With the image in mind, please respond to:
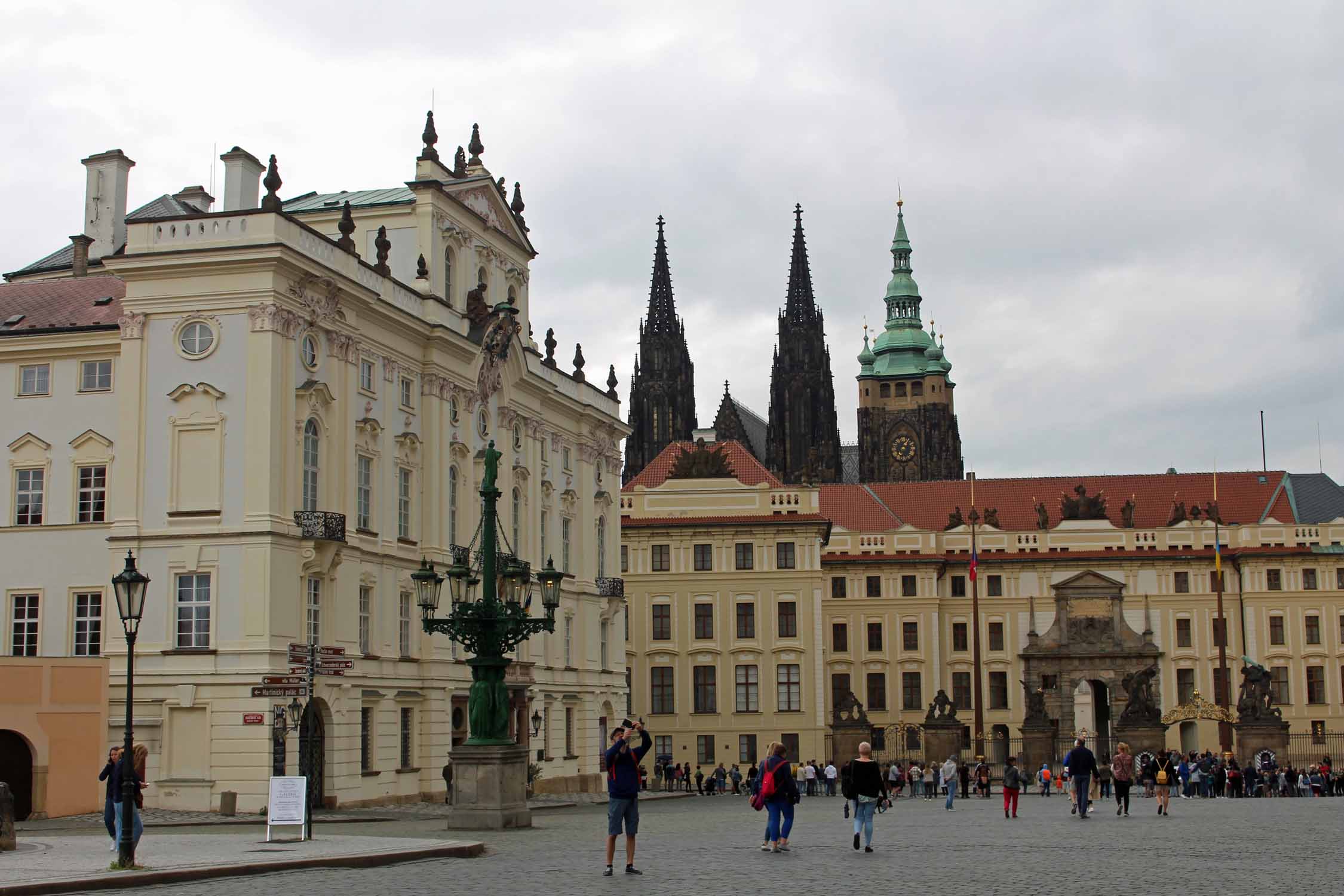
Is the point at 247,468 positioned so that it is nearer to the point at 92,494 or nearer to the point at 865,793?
the point at 92,494

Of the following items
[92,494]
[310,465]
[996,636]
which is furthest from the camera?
[996,636]

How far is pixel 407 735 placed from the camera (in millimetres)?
45344

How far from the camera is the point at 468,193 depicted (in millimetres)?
52000

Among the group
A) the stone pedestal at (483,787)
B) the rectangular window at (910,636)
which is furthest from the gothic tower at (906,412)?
the stone pedestal at (483,787)

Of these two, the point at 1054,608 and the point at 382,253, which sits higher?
the point at 382,253

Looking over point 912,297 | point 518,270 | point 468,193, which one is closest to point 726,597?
point 518,270

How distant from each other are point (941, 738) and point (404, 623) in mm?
25146

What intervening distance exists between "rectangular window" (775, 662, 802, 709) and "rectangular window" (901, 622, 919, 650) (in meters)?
7.70

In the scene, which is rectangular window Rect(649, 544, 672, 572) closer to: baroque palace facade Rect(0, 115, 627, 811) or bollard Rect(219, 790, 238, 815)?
baroque palace facade Rect(0, 115, 627, 811)

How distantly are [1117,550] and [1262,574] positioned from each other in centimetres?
658

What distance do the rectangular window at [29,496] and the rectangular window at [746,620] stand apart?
39.8 m

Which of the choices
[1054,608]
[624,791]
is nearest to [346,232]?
[624,791]

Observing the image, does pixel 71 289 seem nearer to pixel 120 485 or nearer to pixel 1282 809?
pixel 120 485

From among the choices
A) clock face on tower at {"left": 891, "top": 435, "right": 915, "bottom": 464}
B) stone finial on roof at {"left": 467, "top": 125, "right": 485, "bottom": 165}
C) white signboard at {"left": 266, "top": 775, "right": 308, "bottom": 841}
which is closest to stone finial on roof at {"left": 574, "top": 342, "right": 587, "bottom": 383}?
stone finial on roof at {"left": 467, "top": 125, "right": 485, "bottom": 165}
